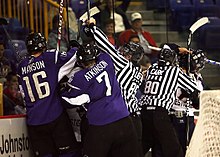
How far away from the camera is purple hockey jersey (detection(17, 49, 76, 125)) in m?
3.99

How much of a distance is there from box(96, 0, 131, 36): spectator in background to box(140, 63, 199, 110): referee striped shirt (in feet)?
5.52

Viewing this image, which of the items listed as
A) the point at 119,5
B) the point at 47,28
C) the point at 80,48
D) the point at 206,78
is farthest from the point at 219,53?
the point at 80,48

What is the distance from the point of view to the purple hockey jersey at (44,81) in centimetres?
A: 399

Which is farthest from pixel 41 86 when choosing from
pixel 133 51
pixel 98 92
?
pixel 133 51

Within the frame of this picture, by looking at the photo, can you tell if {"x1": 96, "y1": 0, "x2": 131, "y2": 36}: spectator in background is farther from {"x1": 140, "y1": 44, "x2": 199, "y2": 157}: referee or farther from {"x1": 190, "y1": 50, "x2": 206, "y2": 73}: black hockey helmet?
{"x1": 140, "y1": 44, "x2": 199, "y2": 157}: referee

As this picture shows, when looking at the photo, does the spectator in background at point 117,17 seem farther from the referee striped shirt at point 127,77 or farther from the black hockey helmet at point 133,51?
the referee striped shirt at point 127,77

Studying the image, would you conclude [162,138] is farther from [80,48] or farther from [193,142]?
[193,142]

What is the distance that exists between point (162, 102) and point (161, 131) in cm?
24

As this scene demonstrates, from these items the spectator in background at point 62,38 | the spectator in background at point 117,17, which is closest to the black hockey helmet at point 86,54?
the spectator in background at point 62,38

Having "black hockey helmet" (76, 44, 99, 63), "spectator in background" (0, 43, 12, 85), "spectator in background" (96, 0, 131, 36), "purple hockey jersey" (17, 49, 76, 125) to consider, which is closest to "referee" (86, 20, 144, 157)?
"black hockey helmet" (76, 44, 99, 63)

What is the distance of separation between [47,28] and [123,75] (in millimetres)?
1669

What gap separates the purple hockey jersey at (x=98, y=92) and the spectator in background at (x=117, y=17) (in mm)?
2526

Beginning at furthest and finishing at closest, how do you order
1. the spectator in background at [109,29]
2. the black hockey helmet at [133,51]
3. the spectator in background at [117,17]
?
the spectator in background at [117,17], the spectator in background at [109,29], the black hockey helmet at [133,51]

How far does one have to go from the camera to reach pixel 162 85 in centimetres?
485
